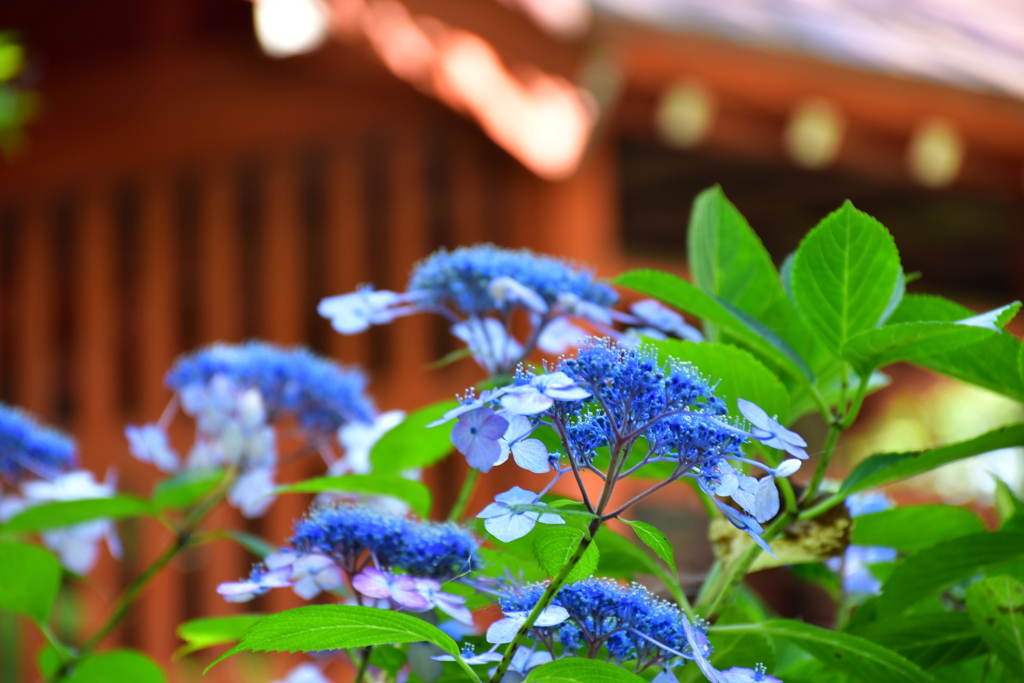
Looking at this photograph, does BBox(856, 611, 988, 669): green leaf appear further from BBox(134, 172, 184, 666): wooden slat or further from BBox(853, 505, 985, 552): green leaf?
BBox(134, 172, 184, 666): wooden slat

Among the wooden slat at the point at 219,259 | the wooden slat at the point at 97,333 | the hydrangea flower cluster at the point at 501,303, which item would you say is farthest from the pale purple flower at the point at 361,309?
the wooden slat at the point at 97,333

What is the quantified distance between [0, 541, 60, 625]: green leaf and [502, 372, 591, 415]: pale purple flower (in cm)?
48

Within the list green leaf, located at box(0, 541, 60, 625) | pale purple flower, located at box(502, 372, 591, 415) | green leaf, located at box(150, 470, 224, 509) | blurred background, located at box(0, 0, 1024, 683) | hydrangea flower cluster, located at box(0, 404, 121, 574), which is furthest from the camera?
blurred background, located at box(0, 0, 1024, 683)

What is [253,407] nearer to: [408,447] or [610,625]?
[408,447]

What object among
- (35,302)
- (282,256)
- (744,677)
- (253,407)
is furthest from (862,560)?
(35,302)

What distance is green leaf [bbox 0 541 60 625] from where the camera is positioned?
0.74 meters

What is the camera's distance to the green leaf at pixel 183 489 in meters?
0.87

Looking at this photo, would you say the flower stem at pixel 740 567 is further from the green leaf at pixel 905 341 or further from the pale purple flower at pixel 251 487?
the pale purple flower at pixel 251 487

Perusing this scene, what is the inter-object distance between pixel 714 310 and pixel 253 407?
45 cm

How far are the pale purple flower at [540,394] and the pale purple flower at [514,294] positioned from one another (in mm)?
235

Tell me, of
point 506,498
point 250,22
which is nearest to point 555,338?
point 506,498

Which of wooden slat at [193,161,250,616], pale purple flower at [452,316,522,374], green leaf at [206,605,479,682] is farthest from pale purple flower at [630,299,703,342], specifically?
wooden slat at [193,161,250,616]

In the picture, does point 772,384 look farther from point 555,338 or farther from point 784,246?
point 784,246

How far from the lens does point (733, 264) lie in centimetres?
67
